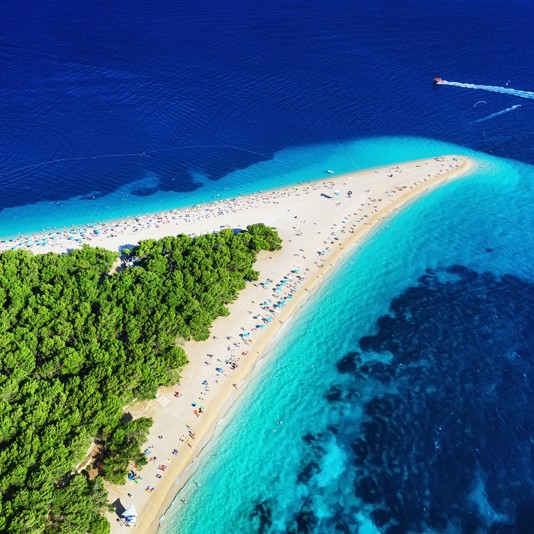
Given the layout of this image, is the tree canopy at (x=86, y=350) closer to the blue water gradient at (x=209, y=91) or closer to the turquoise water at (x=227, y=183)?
the turquoise water at (x=227, y=183)

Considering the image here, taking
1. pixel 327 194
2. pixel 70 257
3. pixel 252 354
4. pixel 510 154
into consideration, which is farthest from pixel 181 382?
pixel 510 154

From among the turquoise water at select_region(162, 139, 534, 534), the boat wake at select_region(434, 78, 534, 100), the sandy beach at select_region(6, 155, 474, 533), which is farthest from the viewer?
the boat wake at select_region(434, 78, 534, 100)

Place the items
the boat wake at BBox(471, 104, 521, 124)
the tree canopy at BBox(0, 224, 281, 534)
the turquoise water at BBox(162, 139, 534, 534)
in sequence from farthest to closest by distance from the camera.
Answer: the boat wake at BBox(471, 104, 521, 124) < the turquoise water at BBox(162, 139, 534, 534) < the tree canopy at BBox(0, 224, 281, 534)

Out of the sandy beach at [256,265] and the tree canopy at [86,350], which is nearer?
the tree canopy at [86,350]

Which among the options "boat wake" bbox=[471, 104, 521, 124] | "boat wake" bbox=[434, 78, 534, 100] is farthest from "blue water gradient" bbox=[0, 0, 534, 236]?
"boat wake" bbox=[434, 78, 534, 100]

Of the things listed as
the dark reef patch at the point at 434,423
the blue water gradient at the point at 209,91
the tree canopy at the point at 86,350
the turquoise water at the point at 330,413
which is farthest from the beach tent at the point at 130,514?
the blue water gradient at the point at 209,91

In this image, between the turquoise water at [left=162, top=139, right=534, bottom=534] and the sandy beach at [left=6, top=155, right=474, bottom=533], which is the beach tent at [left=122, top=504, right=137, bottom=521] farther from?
the turquoise water at [left=162, top=139, right=534, bottom=534]
